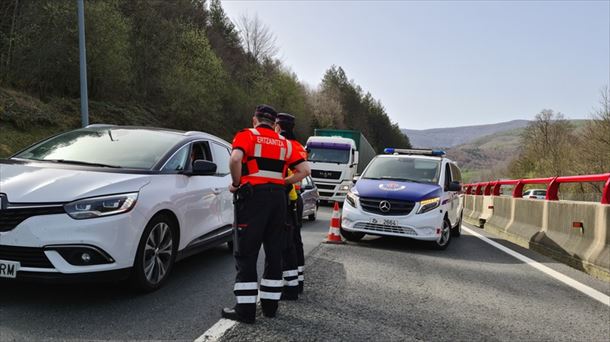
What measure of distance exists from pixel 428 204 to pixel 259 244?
211 inches

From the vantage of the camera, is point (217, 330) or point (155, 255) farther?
point (155, 255)

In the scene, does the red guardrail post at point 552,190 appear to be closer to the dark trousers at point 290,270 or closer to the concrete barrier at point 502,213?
the concrete barrier at point 502,213

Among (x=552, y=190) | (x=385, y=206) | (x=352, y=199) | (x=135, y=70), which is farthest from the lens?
(x=135, y=70)

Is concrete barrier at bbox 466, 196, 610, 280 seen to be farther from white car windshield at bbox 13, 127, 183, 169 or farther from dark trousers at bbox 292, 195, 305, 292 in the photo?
white car windshield at bbox 13, 127, 183, 169

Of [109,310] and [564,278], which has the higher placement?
[109,310]

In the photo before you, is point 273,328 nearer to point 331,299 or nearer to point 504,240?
point 331,299

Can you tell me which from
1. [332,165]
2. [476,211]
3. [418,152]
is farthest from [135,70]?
[418,152]

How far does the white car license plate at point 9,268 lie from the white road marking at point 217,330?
167 centimetres

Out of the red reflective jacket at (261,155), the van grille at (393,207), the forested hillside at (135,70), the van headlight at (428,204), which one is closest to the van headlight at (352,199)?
the van grille at (393,207)

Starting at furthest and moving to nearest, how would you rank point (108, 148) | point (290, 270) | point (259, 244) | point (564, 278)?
point (564, 278) → point (108, 148) → point (290, 270) → point (259, 244)

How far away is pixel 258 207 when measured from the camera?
4230mm

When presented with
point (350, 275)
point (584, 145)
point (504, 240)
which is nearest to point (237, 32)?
point (584, 145)

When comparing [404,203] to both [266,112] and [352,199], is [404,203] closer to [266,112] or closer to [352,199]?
[352,199]

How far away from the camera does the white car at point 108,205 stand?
13.6ft
